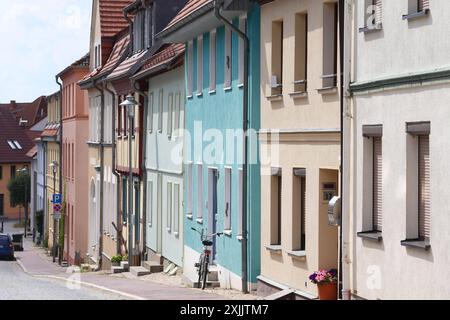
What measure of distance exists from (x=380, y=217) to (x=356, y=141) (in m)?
1.21

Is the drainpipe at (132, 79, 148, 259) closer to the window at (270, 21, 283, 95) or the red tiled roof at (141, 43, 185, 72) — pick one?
the red tiled roof at (141, 43, 185, 72)

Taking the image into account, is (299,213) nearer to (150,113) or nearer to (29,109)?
(150,113)

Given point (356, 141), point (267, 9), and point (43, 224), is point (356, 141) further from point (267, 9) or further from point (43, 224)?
point (43, 224)

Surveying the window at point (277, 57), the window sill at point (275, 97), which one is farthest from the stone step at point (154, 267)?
the window at point (277, 57)

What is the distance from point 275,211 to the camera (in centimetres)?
2295

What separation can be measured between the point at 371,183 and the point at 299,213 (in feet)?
13.3

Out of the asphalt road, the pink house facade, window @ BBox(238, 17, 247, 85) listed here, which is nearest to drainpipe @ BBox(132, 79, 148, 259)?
the asphalt road

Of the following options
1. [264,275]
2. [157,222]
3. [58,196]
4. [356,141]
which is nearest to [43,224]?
[58,196]

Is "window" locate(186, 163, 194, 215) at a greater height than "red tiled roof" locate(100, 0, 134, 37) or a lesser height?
lesser

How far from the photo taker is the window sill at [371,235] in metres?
17.0

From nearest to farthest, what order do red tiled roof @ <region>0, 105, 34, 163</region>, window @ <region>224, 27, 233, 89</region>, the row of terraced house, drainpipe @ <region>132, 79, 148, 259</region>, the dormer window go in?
the row of terraced house < window @ <region>224, 27, 233, 89</region> < drainpipe @ <region>132, 79, 148, 259</region> < the dormer window < red tiled roof @ <region>0, 105, 34, 163</region>

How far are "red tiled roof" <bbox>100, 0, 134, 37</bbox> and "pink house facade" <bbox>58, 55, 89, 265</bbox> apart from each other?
7.75 meters

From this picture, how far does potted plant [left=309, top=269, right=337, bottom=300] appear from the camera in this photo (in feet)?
63.2

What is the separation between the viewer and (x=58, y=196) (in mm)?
59719
